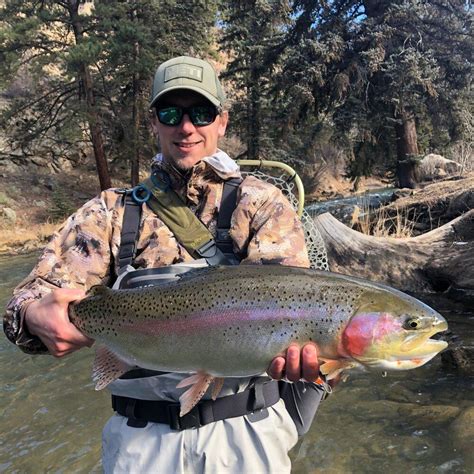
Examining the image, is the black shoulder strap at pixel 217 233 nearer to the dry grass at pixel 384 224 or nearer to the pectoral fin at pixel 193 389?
the pectoral fin at pixel 193 389

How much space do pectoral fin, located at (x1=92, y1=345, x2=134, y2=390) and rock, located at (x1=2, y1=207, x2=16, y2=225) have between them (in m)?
21.6

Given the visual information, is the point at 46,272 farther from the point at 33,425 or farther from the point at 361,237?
the point at 361,237

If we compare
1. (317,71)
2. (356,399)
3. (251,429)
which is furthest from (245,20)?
(251,429)

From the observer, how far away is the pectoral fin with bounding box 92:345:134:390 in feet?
7.30

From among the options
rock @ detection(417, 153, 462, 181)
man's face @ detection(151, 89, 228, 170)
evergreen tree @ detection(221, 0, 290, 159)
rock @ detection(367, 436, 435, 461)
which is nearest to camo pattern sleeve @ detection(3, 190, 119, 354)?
man's face @ detection(151, 89, 228, 170)

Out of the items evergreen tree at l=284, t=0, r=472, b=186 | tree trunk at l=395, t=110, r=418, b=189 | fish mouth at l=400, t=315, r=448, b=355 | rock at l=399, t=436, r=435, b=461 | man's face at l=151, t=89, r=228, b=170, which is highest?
evergreen tree at l=284, t=0, r=472, b=186

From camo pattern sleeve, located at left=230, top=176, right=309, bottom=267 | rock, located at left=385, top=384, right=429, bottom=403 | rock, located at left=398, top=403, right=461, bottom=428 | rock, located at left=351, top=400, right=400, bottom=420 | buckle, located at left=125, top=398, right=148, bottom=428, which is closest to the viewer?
buckle, located at left=125, top=398, right=148, bottom=428

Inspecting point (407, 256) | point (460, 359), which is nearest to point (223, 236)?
point (460, 359)

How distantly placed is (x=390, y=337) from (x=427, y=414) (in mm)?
3157

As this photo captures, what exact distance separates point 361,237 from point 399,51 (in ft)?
40.5

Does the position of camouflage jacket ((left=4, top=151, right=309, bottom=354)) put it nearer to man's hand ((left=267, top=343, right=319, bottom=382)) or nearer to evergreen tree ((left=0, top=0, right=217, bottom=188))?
man's hand ((left=267, top=343, right=319, bottom=382))

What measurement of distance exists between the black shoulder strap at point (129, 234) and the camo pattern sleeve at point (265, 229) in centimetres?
52

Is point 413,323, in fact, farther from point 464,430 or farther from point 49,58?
point 49,58

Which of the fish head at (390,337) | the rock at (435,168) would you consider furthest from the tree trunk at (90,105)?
the fish head at (390,337)
